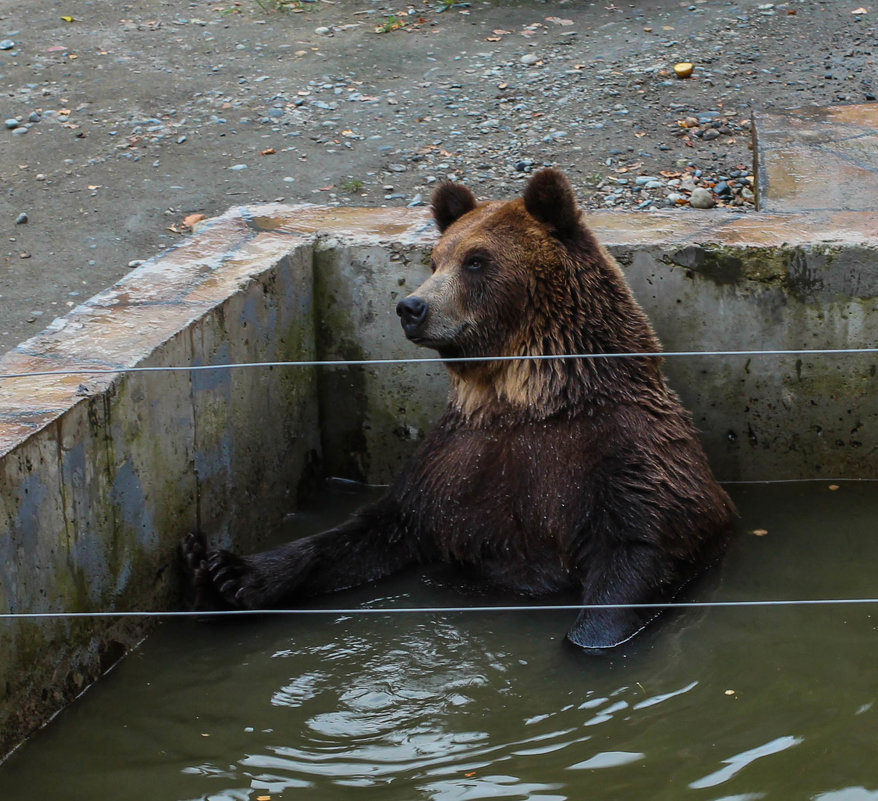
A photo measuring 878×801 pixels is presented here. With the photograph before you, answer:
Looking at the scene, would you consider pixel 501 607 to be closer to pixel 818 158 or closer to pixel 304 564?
pixel 304 564

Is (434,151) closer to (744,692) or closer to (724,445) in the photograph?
(724,445)

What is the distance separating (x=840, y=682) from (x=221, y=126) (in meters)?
6.56

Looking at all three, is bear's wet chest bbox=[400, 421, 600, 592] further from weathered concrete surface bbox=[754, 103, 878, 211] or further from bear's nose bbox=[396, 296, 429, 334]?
weathered concrete surface bbox=[754, 103, 878, 211]

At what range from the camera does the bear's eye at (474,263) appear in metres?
4.65

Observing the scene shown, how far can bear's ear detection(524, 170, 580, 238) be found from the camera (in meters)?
4.56

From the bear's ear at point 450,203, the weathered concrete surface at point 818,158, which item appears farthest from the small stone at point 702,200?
the bear's ear at point 450,203

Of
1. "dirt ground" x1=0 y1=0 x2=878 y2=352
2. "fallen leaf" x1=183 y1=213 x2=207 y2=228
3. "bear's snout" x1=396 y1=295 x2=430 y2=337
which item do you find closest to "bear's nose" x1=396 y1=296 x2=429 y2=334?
"bear's snout" x1=396 y1=295 x2=430 y2=337

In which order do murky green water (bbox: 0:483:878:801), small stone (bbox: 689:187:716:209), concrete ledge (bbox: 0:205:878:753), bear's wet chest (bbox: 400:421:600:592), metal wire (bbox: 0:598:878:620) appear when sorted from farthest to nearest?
small stone (bbox: 689:187:716:209) < bear's wet chest (bbox: 400:421:600:592) < concrete ledge (bbox: 0:205:878:753) < metal wire (bbox: 0:598:878:620) < murky green water (bbox: 0:483:878:801)

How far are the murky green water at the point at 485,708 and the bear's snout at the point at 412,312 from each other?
1115 mm

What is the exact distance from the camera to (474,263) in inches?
184

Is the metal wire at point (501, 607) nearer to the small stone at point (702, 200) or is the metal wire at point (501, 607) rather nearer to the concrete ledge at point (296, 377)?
the concrete ledge at point (296, 377)

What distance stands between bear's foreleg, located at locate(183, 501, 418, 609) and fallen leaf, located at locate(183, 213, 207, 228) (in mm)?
3271

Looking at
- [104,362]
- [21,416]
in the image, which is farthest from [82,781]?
[104,362]

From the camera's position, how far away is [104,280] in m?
6.94
